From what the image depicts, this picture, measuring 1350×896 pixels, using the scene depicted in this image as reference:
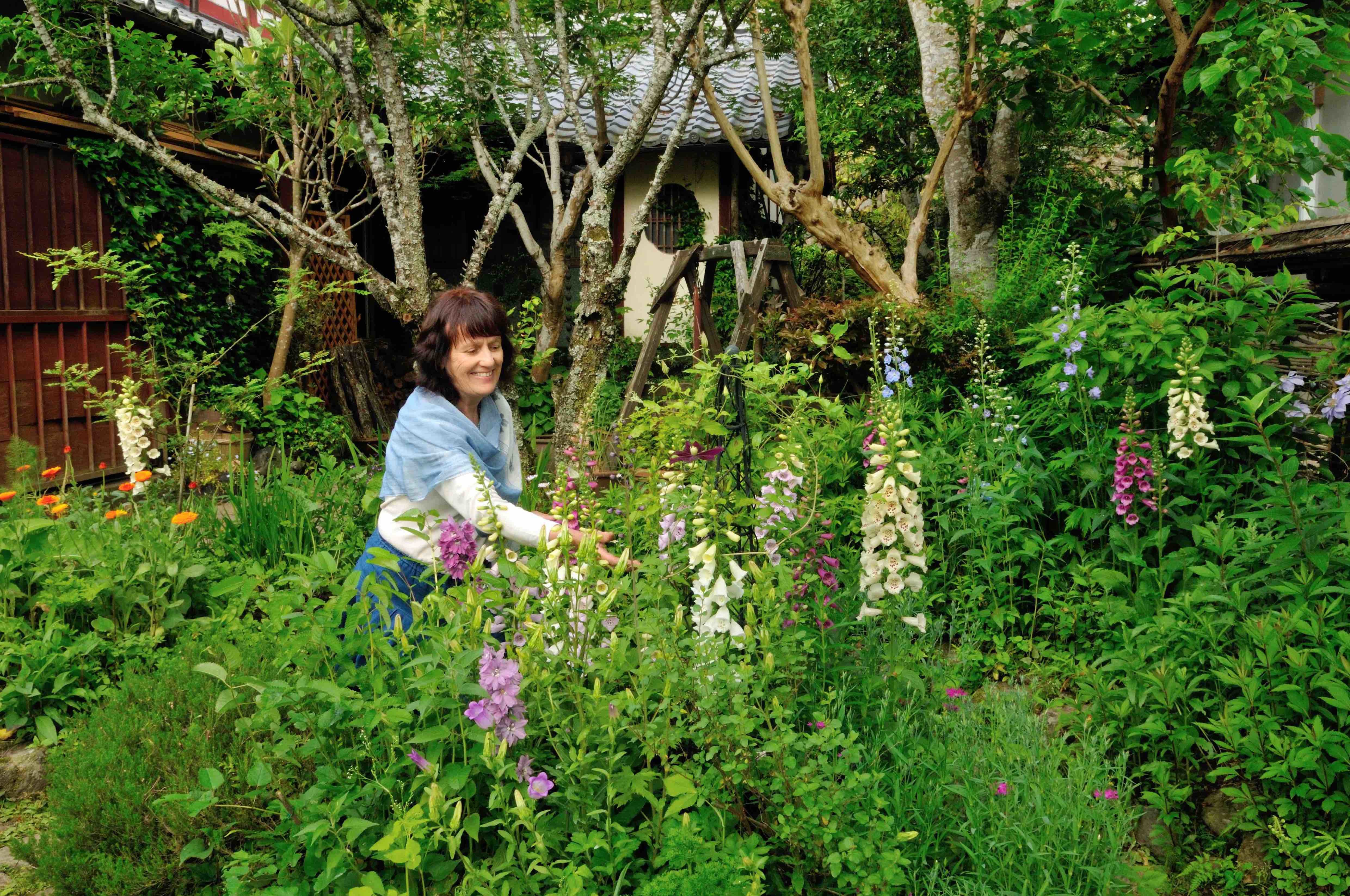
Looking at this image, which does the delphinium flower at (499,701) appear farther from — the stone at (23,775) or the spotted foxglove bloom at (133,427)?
the spotted foxglove bloom at (133,427)

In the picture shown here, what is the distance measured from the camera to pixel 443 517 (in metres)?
2.54

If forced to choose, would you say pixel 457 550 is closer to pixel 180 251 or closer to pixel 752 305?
pixel 752 305

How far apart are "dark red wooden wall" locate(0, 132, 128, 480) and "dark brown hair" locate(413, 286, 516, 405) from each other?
4.16 m

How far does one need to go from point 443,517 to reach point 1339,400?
282 cm

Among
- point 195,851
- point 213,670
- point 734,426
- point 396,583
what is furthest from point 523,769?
point 734,426

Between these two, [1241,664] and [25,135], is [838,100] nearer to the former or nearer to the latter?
[25,135]

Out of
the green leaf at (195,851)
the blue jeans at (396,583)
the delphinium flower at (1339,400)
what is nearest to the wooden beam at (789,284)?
the delphinium flower at (1339,400)

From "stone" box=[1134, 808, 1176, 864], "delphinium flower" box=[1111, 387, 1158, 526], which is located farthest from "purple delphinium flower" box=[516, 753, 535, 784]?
"delphinium flower" box=[1111, 387, 1158, 526]

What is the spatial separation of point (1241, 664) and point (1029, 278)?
3.01 meters

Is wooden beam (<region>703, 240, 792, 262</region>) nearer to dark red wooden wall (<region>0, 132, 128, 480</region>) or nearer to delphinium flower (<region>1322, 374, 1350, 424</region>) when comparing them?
delphinium flower (<region>1322, 374, 1350, 424</region>)

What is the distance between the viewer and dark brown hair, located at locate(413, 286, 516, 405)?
8.90 ft

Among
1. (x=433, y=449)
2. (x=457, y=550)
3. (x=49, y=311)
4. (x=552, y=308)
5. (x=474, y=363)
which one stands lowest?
(x=457, y=550)

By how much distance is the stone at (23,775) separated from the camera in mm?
2898

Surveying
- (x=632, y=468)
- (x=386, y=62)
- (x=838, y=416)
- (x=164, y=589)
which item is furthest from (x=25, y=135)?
(x=838, y=416)
